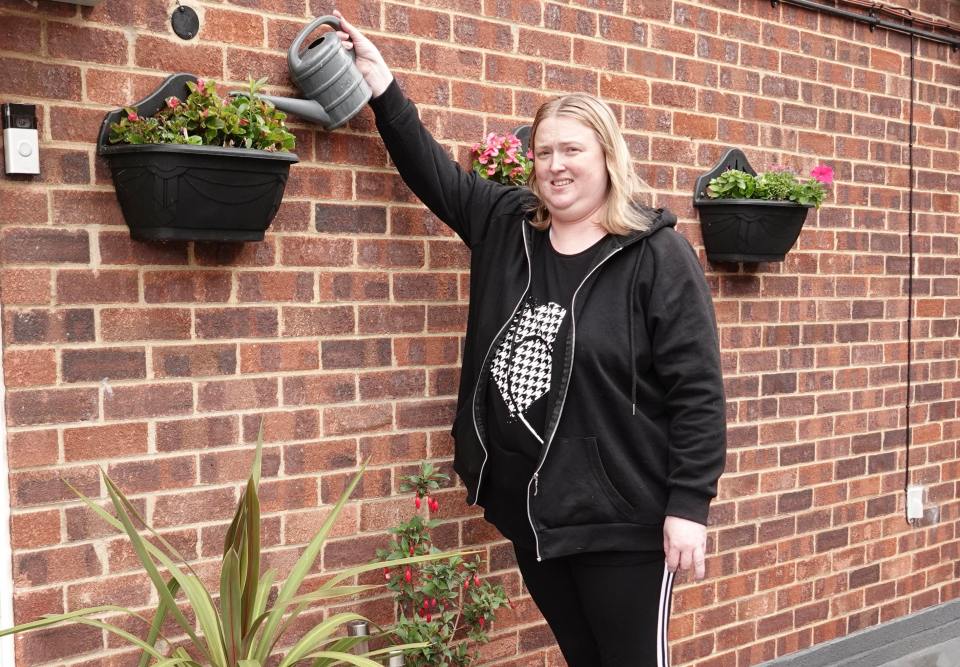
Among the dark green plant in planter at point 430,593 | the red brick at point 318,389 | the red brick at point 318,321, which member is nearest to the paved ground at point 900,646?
the dark green plant in planter at point 430,593

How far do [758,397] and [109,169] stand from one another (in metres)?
2.48

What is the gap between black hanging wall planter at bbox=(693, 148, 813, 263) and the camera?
11.7 ft

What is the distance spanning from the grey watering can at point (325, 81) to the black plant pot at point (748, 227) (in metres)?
1.49

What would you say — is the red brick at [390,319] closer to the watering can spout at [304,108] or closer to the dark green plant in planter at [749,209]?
the watering can spout at [304,108]

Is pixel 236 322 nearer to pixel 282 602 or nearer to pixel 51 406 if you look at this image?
pixel 51 406

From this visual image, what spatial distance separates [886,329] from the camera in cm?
434

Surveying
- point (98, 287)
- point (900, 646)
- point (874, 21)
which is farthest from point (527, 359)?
point (900, 646)

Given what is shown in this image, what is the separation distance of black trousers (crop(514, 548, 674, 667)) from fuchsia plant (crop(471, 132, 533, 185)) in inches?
42.6

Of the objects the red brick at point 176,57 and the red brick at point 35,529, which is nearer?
the red brick at point 35,529

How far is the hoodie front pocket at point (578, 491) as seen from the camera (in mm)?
2465

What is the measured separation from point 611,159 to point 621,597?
1074mm

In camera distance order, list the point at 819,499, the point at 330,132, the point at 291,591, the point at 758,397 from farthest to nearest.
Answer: the point at 819,499 → the point at 758,397 → the point at 330,132 → the point at 291,591

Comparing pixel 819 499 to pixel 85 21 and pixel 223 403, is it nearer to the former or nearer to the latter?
pixel 223 403

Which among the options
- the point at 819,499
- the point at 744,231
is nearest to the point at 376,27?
the point at 744,231
